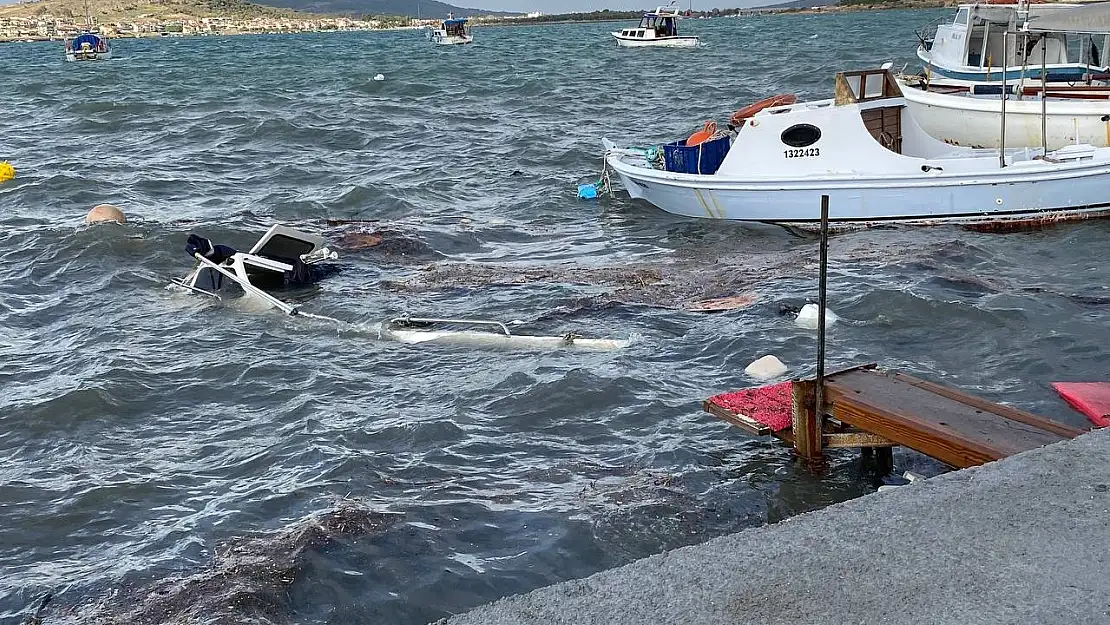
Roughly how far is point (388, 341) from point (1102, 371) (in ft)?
20.5

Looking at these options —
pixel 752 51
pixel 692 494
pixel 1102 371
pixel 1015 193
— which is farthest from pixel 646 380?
pixel 752 51

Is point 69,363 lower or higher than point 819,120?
lower

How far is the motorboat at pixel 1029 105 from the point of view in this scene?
1520 centimetres

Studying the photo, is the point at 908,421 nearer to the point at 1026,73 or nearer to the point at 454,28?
the point at 1026,73

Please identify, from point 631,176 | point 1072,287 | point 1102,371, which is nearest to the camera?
point 1102,371

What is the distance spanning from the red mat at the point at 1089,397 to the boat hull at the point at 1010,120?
865cm

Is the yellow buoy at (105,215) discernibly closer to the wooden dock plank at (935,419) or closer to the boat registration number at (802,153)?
the boat registration number at (802,153)

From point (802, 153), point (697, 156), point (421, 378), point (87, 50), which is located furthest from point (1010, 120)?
point (87, 50)

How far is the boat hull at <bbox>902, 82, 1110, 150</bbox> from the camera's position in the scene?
1662 cm

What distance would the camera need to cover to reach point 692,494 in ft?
24.0

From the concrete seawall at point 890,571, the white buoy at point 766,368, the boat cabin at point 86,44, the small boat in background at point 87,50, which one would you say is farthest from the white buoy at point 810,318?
the boat cabin at point 86,44

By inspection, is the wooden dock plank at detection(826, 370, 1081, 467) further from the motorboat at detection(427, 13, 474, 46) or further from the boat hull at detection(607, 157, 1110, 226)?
the motorboat at detection(427, 13, 474, 46)

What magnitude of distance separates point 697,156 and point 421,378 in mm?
6997

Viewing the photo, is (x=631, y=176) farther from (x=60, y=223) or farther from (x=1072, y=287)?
(x=60, y=223)
